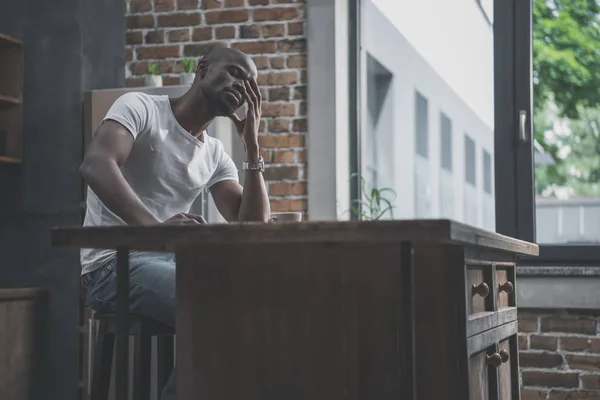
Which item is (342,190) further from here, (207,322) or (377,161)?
(207,322)

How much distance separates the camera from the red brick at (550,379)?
4250 mm

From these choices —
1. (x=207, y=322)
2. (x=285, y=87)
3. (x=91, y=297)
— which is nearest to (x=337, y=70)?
(x=285, y=87)

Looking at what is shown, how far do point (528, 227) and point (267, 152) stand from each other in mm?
1303

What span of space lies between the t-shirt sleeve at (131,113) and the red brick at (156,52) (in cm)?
233

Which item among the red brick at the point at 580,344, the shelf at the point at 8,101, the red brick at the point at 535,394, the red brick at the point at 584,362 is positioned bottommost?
the red brick at the point at 535,394

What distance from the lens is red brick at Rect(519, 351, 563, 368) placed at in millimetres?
4273

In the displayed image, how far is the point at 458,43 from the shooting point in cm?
479

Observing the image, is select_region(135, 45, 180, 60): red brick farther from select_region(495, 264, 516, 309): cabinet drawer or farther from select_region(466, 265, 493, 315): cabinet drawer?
select_region(466, 265, 493, 315): cabinet drawer

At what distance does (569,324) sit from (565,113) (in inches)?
39.5

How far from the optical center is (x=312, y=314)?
6.20 ft

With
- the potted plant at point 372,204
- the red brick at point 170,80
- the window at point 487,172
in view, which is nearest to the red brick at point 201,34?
the red brick at point 170,80

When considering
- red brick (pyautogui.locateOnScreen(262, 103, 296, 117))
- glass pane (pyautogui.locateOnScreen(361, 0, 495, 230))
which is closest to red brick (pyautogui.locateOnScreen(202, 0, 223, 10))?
red brick (pyautogui.locateOnScreen(262, 103, 296, 117))

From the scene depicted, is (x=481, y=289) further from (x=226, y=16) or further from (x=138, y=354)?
(x=226, y=16)

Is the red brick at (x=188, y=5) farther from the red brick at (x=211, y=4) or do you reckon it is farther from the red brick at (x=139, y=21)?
the red brick at (x=139, y=21)
